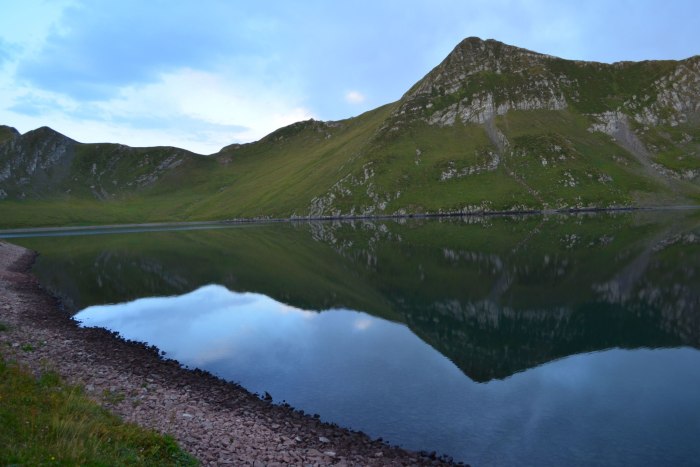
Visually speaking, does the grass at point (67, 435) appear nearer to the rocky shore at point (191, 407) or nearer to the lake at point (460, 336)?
the rocky shore at point (191, 407)

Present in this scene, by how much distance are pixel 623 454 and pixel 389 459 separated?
11163 millimetres

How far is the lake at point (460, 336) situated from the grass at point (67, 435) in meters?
11.4

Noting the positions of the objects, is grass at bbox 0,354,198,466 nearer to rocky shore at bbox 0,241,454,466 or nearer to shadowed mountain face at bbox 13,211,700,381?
rocky shore at bbox 0,241,454,466

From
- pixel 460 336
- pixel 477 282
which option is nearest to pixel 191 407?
pixel 460 336

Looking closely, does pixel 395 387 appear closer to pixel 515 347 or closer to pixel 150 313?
pixel 515 347

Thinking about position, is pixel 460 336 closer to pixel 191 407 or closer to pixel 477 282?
pixel 477 282

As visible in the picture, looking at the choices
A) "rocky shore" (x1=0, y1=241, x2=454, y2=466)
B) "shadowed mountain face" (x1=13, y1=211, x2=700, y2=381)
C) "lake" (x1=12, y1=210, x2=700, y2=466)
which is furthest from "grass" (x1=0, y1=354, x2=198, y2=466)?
"shadowed mountain face" (x1=13, y1=211, x2=700, y2=381)

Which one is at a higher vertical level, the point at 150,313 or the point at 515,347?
the point at 515,347

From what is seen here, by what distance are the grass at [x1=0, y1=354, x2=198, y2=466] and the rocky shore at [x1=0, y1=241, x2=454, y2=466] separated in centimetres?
207

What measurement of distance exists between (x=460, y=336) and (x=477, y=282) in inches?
942

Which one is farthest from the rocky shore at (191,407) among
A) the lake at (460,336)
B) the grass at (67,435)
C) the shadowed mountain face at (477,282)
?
the shadowed mountain face at (477,282)

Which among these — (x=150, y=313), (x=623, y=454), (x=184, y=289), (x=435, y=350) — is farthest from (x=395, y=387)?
(x=184, y=289)

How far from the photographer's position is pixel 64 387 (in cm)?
2347

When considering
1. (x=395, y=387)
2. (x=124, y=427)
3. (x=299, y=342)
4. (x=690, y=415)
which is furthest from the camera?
(x=299, y=342)
